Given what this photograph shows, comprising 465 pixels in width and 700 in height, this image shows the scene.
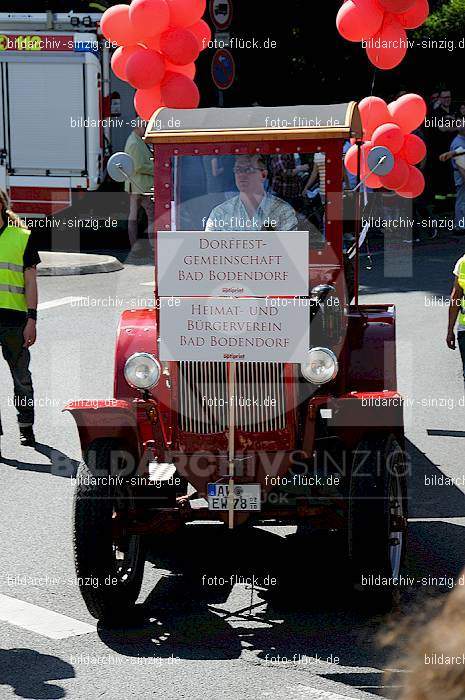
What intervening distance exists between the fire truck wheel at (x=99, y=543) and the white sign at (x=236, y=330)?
0.67 meters

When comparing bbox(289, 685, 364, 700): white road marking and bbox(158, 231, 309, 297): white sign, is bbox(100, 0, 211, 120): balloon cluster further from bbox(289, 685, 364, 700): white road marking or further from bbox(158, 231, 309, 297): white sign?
bbox(289, 685, 364, 700): white road marking

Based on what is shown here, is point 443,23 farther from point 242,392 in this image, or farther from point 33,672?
point 33,672

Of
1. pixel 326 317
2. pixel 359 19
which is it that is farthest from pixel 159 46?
pixel 326 317

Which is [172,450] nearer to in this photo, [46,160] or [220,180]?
[220,180]

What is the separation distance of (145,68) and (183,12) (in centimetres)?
51

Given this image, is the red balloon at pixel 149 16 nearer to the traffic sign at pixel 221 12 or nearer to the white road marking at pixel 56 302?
the white road marking at pixel 56 302

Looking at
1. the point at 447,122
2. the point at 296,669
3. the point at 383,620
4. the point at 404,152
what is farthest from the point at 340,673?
the point at 447,122

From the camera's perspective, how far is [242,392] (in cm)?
616

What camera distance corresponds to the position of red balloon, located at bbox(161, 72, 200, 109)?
927 centimetres

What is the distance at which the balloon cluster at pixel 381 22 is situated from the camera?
945cm

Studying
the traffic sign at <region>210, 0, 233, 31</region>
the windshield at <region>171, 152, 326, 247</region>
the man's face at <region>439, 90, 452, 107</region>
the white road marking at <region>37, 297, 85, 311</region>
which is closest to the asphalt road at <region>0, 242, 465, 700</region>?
the windshield at <region>171, 152, 326, 247</region>

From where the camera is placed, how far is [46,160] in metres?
20.3

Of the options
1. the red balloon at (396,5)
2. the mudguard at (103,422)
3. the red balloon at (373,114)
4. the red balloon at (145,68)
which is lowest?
the mudguard at (103,422)

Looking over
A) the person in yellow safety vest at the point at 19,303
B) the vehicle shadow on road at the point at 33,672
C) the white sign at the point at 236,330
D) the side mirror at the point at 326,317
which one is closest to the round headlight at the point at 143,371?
the white sign at the point at 236,330
